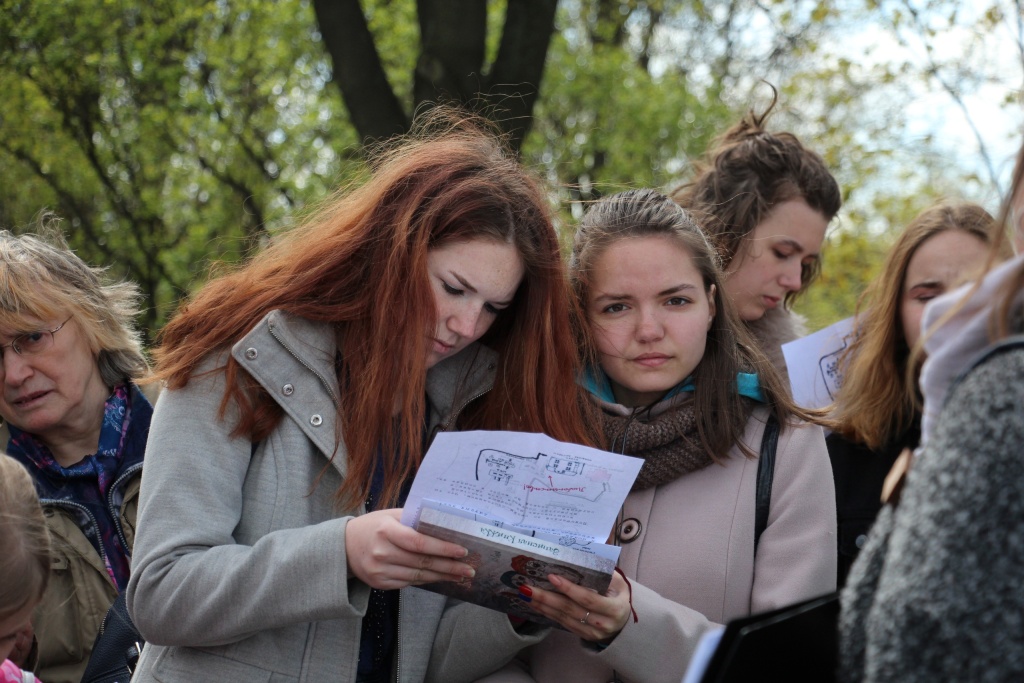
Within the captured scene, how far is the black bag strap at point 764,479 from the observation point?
2.67 m

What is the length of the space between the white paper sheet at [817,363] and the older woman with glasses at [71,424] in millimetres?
2158

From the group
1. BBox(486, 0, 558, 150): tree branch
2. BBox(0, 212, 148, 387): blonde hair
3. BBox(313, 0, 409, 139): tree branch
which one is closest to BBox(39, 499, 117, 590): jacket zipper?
BBox(0, 212, 148, 387): blonde hair

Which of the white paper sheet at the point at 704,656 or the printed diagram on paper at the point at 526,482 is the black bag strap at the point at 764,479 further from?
the white paper sheet at the point at 704,656

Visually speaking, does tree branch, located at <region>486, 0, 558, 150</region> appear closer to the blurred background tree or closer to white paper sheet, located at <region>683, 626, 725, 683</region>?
the blurred background tree

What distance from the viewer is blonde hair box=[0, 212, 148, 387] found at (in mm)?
3260

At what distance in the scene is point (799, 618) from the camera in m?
1.40

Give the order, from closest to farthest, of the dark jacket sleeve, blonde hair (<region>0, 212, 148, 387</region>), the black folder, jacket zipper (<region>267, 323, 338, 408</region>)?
the dark jacket sleeve
the black folder
jacket zipper (<region>267, 323, 338, 408</region>)
blonde hair (<region>0, 212, 148, 387</region>)

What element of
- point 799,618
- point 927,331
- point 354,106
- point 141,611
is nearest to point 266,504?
point 141,611

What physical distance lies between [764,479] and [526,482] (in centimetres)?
→ 81

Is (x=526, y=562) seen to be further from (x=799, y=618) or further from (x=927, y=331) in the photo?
(x=927, y=331)

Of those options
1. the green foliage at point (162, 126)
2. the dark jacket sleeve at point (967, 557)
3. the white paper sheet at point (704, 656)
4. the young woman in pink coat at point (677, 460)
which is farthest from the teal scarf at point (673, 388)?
the green foliage at point (162, 126)

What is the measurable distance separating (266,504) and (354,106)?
4.74m

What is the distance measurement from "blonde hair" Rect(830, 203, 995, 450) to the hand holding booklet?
1327mm

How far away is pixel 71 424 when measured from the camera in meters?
3.37
